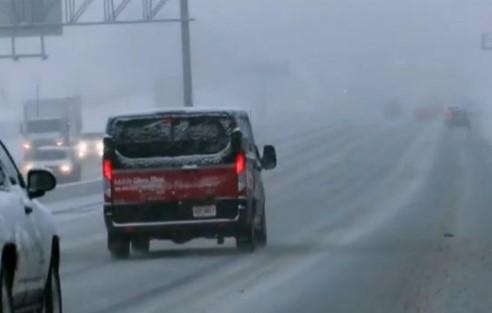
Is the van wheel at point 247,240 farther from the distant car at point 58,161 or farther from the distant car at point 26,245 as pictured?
the distant car at point 58,161

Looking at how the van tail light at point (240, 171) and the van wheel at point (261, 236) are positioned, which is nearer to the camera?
the van tail light at point (240, 171)

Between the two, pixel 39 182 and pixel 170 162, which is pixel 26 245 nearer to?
pixel 39 182

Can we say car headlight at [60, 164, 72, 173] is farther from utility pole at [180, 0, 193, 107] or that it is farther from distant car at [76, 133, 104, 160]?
distant car at [76, 133, 104, 160]

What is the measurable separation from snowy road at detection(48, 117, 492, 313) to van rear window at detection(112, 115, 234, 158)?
146cm

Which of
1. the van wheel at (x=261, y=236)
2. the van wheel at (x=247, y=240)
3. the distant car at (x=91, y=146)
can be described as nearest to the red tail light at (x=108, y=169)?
the van wheel at (x=247, y=240)

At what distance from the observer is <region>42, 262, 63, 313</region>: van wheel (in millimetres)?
13242

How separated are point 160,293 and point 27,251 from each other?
5917 millimetres

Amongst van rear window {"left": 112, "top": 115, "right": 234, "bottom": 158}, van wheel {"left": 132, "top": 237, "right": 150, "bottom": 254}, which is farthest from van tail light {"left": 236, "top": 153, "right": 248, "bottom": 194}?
van wheel {"left": 132, "top": 237, "right": 150, "bottom": 254}

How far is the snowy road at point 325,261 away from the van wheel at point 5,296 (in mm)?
4469

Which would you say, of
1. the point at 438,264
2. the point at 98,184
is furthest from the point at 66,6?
the point at 438,264

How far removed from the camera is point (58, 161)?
63719mm

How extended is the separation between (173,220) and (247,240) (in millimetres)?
1094

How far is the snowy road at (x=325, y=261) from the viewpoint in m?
16.6

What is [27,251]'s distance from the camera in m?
12.0
